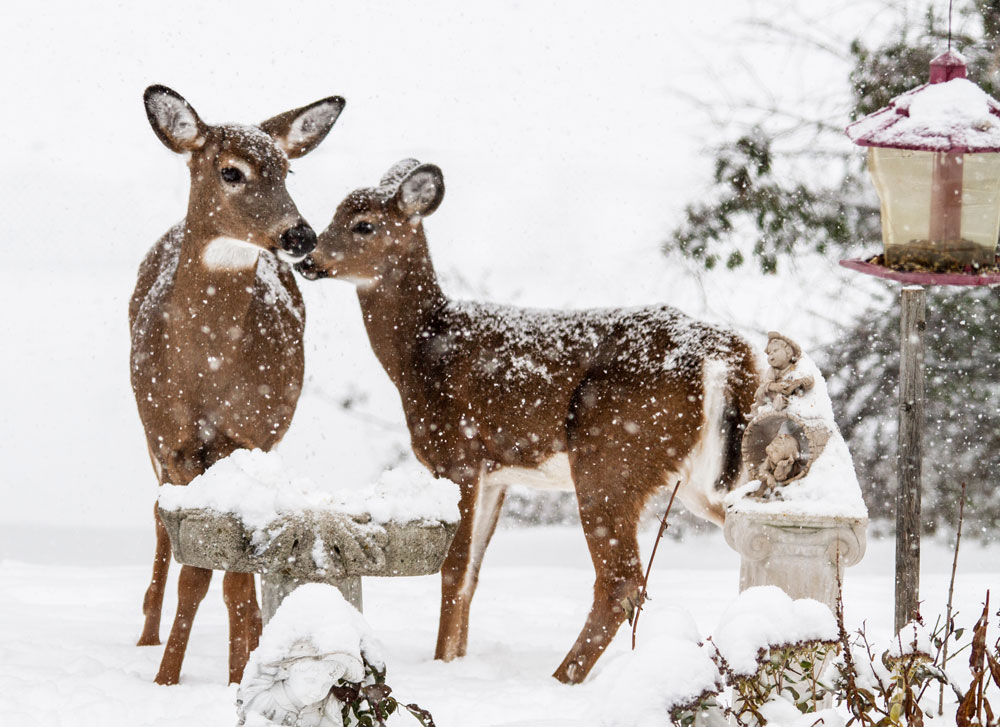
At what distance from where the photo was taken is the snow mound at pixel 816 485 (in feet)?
15.0

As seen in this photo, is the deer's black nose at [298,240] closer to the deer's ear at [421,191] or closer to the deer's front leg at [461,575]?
the deer's ear at [421,191]

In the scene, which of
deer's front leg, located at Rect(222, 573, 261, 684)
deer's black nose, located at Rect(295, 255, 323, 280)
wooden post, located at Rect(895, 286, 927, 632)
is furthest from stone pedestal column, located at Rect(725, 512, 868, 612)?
deer's black nose, located at Rect(295, 255, 323, 280)

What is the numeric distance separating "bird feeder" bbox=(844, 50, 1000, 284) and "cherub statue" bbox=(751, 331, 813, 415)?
16.8 inches

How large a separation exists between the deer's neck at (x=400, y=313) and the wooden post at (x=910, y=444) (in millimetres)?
2192

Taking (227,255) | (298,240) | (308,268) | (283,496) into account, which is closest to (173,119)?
(227,255)

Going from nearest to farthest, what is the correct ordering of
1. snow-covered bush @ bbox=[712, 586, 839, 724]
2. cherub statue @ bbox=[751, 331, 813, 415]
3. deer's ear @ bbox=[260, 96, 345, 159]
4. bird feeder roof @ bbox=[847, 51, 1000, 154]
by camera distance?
1. snow-covered bush @ bbox=[712, 586, 839, 724]
2. bird feeder roof @ bbox=[847, 51, 1000, 154]
3. cherub statue @ bbox=[751, 331, 813, 415]
4. deer's ear @ bbox=[260, 96, 345, 159]

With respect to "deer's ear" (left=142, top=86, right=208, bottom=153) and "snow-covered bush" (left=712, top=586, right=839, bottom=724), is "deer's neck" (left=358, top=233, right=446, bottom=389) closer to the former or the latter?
"deer's ear" (left=142, top=86, right=208, bottom=153)

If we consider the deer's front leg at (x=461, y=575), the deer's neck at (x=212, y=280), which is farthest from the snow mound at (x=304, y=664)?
the deer's front leg at (x=461, y=575)

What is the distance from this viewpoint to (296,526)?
13.1 feet

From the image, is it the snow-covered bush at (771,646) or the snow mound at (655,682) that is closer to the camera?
the snow mound at (655,682)

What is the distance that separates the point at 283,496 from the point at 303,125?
1.85 meters

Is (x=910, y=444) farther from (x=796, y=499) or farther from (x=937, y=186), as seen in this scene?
(x=937, y=186)

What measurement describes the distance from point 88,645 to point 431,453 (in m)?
1.88

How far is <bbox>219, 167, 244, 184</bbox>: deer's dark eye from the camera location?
190 inches
